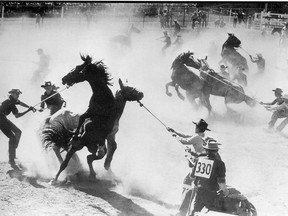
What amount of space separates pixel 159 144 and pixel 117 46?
488 centimetres

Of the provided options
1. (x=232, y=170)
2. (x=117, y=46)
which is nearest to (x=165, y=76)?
(x=117, y=46)

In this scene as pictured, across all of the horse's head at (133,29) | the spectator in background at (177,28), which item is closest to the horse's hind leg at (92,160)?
the horse's head at (133,29)

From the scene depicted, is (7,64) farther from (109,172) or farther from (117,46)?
(109,172)

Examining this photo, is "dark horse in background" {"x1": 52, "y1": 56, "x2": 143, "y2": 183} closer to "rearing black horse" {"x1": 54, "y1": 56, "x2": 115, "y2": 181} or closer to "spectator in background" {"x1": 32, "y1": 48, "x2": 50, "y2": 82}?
"rearing black horse" {"x1": 54, "y1": 56, "x2": 115, "y2": 181}

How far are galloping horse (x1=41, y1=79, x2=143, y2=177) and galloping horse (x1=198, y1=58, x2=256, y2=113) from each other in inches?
164

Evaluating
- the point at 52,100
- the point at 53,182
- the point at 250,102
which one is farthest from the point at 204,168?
the point at 250,102

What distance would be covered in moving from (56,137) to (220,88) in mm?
5179

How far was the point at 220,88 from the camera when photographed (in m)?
10.3

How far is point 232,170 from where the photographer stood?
23.6ft

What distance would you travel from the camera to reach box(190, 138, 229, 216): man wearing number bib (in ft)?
16.3

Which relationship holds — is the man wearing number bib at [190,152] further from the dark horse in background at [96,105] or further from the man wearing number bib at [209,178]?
the dark horse in background at [96,105]

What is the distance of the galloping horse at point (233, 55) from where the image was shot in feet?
39.1

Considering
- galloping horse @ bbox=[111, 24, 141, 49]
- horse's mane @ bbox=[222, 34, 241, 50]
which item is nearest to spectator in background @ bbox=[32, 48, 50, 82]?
galloping horse @ bbox=[111, 24, 141, 49]

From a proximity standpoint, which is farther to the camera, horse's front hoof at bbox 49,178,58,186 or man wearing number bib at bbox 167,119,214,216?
horse's front hoof at bbox 49,178,58,186
